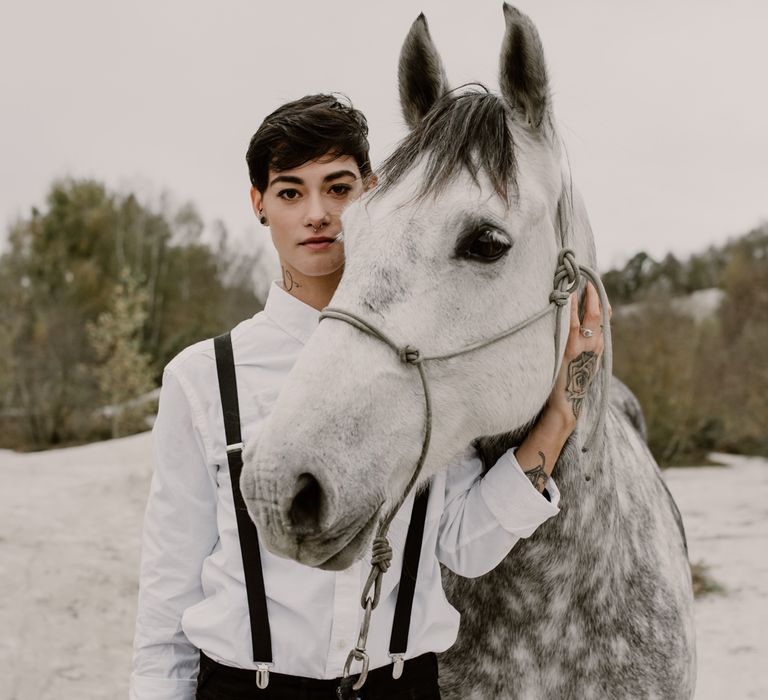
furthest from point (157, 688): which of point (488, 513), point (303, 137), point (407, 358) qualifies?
point (303, 137)

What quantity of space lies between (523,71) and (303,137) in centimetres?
56

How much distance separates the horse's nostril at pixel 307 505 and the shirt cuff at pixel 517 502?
0.57 m

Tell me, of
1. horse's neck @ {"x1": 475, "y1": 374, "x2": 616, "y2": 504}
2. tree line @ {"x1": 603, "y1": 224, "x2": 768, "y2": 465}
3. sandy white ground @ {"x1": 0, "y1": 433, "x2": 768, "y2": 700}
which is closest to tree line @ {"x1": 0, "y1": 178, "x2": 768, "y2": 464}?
tree line @ {"x1": 603, "y1": 224, "x2": 768, "y2": 465}

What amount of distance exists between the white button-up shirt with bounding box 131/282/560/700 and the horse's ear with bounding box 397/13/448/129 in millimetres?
650

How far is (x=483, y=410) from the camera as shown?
1515 mm

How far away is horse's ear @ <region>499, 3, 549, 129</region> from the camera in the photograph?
5.20ft

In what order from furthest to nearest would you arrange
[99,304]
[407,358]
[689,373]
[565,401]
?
[99,304], [689,373], [565,401], [407,358]

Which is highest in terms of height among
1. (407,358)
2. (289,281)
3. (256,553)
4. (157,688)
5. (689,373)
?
(289,281)

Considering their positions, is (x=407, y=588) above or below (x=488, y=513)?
below

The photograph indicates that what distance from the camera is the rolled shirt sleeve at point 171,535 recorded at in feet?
5.40

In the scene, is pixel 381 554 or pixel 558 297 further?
pixel 558 297

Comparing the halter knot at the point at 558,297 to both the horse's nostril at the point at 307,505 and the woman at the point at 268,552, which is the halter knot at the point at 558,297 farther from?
the horse's nostril at the point at 307,505

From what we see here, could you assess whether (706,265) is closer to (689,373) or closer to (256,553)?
(689,373)

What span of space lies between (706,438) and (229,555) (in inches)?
622
